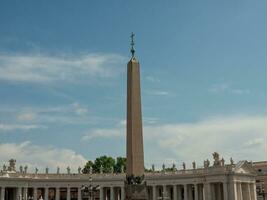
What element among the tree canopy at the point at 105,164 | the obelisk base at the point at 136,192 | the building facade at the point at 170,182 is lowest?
the obelisk base at the point at 136,192

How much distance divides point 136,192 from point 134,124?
14.7ft

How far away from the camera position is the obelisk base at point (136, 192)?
29219mm

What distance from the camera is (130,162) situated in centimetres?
2903

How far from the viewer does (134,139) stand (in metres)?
29.3

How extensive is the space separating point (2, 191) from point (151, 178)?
25.8 meters

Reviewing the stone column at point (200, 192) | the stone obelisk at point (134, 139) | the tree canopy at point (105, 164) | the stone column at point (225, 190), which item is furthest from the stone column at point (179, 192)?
the stone obelisk at point (134, 139)

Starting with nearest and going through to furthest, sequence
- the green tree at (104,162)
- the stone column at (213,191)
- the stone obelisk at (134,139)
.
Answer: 1. the stone obelisk at (134,139)
2. the stone column at (213,191)
3. the green tree at (104,162)

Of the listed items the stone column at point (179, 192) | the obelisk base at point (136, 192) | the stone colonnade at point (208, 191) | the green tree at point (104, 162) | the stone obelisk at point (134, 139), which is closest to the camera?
the stone obelisk at point (134, 139)

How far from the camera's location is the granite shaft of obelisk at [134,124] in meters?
28.9

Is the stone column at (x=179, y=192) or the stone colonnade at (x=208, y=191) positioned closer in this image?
the stone colonnade at (x=208, y=191)

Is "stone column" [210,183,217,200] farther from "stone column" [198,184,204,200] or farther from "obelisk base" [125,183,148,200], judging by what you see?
"obelisk base" [125,183,148,200]

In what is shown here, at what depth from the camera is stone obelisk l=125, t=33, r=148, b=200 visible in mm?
28906

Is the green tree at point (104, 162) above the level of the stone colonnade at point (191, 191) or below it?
above

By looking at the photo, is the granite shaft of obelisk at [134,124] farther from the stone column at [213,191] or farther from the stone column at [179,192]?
the stone column at [179,192]
